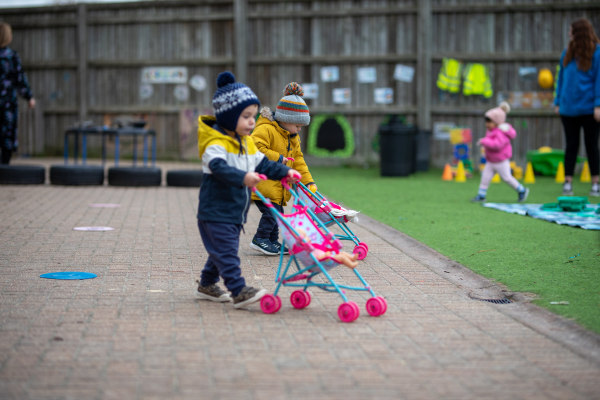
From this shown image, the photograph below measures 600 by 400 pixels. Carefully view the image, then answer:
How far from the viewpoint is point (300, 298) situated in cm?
489

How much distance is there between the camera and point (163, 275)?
5918 mm

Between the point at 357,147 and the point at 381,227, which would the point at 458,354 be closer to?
the point at 381,227

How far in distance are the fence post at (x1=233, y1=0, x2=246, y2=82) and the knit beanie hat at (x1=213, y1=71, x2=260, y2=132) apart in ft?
43.2

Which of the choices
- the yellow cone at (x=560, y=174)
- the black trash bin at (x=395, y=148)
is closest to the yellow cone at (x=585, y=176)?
the yellow cone at (x=560, y=174)

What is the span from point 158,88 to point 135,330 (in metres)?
14.9

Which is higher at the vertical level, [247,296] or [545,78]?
[545,78]

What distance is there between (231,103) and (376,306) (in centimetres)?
158

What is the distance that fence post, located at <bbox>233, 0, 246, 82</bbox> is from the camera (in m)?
18.0

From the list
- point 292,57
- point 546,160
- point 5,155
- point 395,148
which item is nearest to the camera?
point 5,155

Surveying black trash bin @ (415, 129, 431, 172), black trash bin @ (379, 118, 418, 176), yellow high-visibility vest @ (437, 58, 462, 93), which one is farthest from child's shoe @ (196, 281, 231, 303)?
yellow high-visibility vest @ (437, 58, 462, 93)

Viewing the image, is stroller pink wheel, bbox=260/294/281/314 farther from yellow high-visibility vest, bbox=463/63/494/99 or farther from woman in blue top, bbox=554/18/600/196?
yellow high-visibility vest, bbox=463/63/494/99

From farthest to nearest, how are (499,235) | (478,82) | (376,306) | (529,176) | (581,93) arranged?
(478,82) → (529,176) → (581,93) → (499,235) → (376,306)

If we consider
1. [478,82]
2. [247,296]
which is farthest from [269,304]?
[478,82]

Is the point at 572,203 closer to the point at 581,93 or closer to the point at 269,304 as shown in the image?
the point at 581,93
